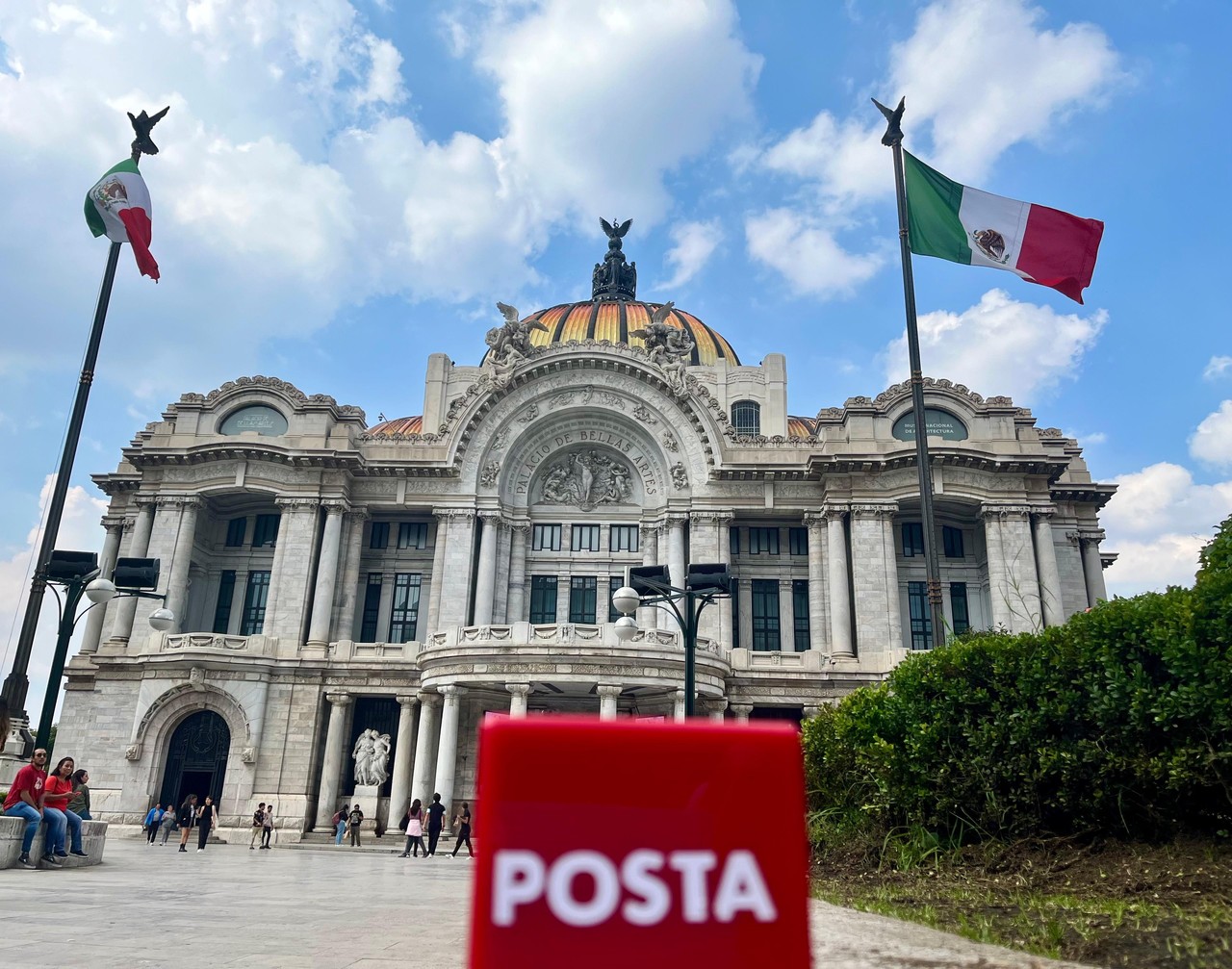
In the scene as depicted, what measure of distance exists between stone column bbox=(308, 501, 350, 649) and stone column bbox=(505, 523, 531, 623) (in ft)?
22.9

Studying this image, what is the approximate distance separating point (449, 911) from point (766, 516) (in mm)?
30795

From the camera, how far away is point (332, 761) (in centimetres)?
3675

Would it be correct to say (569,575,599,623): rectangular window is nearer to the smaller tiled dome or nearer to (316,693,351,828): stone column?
(316,693,351,828): stone column

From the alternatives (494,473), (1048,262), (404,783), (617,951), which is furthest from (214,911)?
(494,473)

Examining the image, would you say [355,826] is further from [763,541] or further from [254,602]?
[763,541]

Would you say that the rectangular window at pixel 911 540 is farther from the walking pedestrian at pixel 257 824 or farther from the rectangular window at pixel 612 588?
the walking pedestrian at pixel 257 824

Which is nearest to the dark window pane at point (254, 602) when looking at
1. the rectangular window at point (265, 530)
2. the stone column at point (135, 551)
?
the rectangular window at point (265, 530)

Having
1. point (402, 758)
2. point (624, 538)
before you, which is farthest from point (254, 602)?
point (624, 538)

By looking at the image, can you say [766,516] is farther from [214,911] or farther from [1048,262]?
[214,911]

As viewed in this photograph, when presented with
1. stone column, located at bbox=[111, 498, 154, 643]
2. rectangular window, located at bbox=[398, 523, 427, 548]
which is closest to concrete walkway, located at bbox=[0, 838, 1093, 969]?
stone column, located at bbox=[111, 498, 154, 643]

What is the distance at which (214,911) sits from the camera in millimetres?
10508

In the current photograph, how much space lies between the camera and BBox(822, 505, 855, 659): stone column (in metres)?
37.4

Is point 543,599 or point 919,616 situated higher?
point 543,599

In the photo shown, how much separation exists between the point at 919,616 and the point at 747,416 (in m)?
14.7
